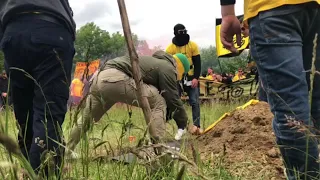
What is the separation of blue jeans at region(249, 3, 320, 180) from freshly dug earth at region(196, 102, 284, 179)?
1.61 m

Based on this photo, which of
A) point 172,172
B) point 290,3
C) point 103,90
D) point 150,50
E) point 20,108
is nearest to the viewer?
point 290,3

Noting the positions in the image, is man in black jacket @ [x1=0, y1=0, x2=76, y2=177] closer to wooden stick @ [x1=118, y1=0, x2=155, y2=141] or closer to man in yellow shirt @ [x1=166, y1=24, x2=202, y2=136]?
wooden stick @ [x1=118, y1=0, x2=155, y2=141]

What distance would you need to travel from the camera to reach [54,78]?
1964 mm

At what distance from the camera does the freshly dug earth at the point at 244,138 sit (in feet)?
10.7

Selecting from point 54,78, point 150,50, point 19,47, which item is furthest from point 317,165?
point 150,50

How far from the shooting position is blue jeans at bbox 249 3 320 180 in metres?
1.45

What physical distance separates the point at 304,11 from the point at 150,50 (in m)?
2.83

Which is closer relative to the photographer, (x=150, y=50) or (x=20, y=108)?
(x=20, y=108)

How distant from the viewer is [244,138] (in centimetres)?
377

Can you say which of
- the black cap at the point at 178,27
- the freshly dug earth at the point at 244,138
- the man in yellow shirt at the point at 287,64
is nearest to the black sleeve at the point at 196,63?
the black cap at the point at 178,27

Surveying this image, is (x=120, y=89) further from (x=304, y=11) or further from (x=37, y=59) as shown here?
(x=304, y=11)

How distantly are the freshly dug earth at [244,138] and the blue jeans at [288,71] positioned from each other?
1.61m

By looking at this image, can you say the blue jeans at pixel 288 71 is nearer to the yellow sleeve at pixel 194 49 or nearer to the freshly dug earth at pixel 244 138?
the freshly dug earth at pixel 244 138

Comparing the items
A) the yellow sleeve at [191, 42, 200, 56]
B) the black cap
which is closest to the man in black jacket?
the yellow sleeve at [191, 42, 200, 56]
